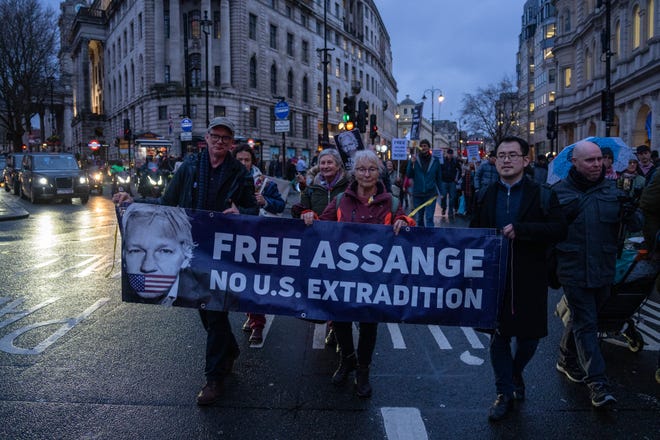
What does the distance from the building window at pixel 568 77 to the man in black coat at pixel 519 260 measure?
2229 inches

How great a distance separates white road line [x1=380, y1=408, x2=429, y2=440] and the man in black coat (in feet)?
1.68

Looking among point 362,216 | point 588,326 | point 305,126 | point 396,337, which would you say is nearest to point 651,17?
point 396,337

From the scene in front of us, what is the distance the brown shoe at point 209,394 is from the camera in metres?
4.10

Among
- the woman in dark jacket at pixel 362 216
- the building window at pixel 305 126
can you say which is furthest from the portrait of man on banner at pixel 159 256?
the building window at pixel 305 126

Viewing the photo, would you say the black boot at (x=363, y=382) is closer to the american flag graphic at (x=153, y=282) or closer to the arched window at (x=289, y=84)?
the american flag graphic at (x=153, y=282)

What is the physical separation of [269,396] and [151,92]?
50.1m

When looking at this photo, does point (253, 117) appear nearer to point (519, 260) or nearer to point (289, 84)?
point (289, 84)

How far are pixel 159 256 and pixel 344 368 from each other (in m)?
1.69

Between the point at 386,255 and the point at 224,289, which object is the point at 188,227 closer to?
the point at 224,289

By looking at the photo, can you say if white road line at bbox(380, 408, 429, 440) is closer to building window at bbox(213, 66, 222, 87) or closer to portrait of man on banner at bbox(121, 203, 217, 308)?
portrait of man on banner at bbox(121, 203, 217, 308)

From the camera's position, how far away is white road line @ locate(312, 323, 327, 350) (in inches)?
221

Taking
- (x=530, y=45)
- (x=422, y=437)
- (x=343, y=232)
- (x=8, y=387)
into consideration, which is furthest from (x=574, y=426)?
(x=530, y=45)

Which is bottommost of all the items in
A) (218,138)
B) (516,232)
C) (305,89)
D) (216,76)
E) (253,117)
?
(516,232)

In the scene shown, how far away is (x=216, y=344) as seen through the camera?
428 centimetres
